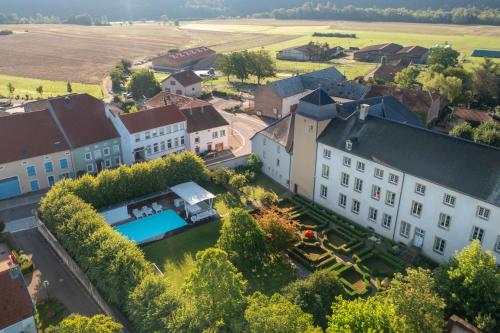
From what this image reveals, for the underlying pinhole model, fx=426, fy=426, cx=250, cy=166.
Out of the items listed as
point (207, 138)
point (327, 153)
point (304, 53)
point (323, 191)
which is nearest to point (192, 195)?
point (323, 191)

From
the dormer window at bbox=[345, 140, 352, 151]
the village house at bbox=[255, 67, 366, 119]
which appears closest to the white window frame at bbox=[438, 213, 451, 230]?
the dormer window at bbox=[345, 140, 352, 151]

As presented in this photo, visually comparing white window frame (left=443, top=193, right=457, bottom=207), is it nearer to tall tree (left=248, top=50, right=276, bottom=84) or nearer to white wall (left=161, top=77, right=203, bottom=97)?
white wall (left=161, top=77, right=203, bottom=97)

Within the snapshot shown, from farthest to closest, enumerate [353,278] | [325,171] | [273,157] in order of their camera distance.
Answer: [273,157] → [325,171] → [353,278]

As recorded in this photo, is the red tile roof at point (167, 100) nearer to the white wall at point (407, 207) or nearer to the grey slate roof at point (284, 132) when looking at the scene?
the grey slate roof at point (284, 132)

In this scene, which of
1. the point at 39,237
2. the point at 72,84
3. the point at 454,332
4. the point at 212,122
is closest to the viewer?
the point at 454,332

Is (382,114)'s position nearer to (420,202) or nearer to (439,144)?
(439,144)

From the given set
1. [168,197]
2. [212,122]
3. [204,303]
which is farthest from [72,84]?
[204,303]

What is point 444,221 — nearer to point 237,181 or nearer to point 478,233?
point 478,233
